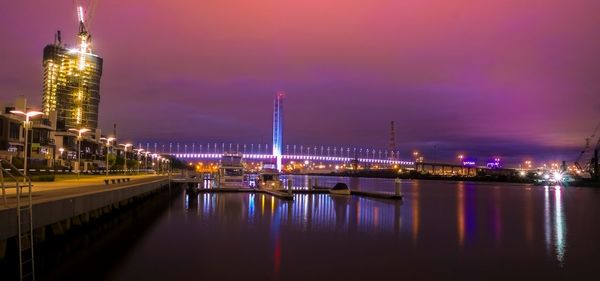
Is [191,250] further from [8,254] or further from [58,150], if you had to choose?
[58,150]

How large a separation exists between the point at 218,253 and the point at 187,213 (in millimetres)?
16987

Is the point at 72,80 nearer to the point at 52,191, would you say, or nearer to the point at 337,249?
the point at 52,191

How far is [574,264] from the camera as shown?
1866 centimetres

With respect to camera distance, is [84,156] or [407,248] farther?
[84,156]

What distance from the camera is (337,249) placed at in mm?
20156

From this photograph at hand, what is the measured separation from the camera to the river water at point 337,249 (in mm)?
16062

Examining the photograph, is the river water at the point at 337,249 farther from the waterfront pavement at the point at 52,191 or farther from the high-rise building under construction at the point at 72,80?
the high-rise building under construction at the point at 72,80

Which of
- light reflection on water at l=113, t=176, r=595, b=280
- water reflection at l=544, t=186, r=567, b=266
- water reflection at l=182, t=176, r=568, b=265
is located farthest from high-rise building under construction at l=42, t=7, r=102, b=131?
water reflection at l=544, t=186, r=567, b=266

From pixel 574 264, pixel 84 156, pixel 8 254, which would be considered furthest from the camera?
pixel 84 156

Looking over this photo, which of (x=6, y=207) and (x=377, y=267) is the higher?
(x=6, y=207)

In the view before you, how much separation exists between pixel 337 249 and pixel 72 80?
196 meters

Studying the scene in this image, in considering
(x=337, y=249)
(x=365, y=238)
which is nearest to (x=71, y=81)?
(x=365, y=238)

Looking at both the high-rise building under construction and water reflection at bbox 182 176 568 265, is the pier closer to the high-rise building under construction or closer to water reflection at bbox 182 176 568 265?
water reflection at bbox 182 176 568 265

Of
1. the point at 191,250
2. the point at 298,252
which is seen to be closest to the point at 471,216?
the point at 298,252
